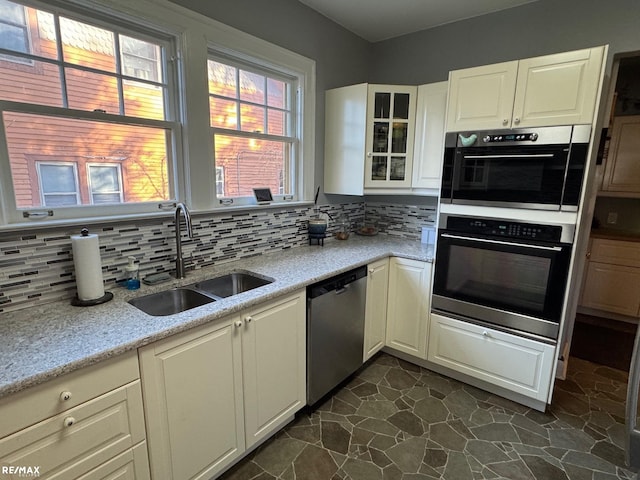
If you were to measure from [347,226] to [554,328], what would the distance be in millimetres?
1776

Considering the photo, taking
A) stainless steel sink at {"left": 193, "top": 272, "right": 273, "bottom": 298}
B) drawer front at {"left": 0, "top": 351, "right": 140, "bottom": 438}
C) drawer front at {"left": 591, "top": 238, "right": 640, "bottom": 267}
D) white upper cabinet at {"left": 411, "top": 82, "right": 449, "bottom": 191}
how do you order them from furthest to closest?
drawer front at {"left": 591, "top": 238, "right": 640, "bottom": 267} < white upper cabinet at {"left": 411, "top": 82, "right": 449, "bottom": 191} < stainless steel sink at {"left": 193, "top": 272, "right": 273, "bottom": 298} < drawer front at {"left": 0, "top": 351, "right": 140, "bottom": 438}

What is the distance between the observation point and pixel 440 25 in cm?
274

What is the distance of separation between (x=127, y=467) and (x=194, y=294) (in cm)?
78

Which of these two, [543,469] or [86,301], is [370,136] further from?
[543,469]

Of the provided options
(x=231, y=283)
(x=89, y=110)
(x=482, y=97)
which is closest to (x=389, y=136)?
(x=482, y=97)

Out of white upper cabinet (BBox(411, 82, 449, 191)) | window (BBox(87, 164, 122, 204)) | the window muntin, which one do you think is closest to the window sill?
window (BBox(87, 164, 122, 204))

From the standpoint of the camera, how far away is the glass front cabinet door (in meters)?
2.61

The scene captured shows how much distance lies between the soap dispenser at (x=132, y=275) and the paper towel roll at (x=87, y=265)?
16 cm

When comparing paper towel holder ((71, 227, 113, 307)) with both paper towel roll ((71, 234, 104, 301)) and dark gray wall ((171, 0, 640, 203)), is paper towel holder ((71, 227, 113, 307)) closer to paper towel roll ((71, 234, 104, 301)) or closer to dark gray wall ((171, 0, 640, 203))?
paper towel roll ((71, 234, 104, 301))

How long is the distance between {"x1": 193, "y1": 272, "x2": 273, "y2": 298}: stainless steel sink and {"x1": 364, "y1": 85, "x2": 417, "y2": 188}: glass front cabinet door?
4.08 feet

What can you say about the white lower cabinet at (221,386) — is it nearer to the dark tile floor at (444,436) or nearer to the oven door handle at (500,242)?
the dark tile floor at (444,436)

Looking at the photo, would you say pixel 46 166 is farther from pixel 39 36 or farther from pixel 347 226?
pixel 347 226

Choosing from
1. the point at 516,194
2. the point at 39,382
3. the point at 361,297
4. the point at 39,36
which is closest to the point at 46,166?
the point at 39,36

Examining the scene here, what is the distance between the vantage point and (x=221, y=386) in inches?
59.5
